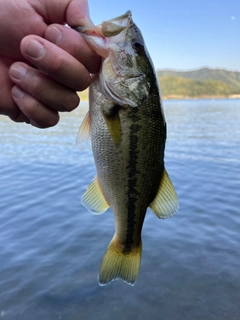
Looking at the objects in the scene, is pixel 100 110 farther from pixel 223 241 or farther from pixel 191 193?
pixel 191 193

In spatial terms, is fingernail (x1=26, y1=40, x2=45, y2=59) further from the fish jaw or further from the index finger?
the fish jaw

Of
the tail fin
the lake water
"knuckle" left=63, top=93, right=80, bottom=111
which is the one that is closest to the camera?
"knuckle" left=63, top=93, right=80, bottom=111

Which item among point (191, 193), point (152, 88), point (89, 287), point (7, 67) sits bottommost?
point (89, 287)

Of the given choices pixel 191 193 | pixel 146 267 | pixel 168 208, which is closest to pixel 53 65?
pixel 168 208

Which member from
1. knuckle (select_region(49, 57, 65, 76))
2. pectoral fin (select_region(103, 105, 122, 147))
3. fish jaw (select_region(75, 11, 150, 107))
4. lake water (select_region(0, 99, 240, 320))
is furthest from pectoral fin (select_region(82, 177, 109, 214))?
lake water (select_region(0, 99, 240, 320))

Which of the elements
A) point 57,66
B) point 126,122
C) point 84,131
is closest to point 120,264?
point 84,131
